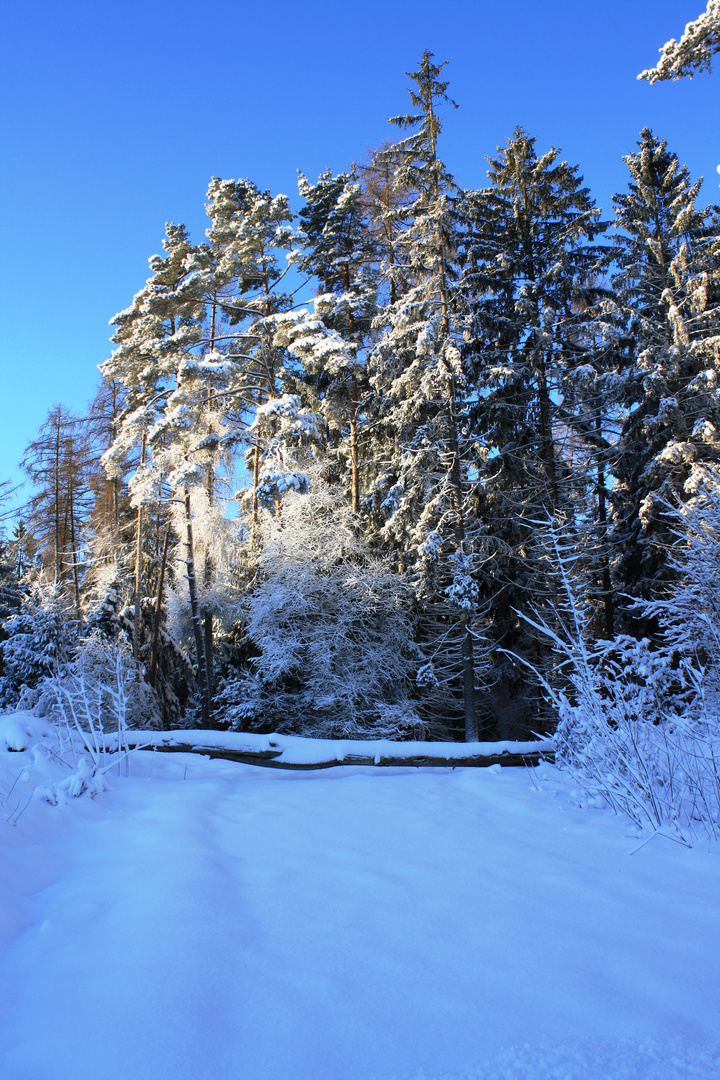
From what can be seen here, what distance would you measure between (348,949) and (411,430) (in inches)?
630

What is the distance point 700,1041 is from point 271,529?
14880 millimetres

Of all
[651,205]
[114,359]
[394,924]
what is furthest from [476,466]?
[394,924]

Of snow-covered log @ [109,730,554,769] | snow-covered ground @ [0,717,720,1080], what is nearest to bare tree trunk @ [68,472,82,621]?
snow-covered log @ [109,730,554,769]

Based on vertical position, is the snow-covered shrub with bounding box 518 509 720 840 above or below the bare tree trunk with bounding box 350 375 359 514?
below

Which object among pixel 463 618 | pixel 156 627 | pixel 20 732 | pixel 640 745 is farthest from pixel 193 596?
pixel 640 745

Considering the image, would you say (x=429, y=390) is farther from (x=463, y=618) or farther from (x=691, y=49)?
(x=691, y=49)

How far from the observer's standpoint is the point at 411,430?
17594 millimetres

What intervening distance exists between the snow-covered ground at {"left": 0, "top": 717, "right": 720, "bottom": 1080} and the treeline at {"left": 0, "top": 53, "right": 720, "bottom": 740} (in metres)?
10.1

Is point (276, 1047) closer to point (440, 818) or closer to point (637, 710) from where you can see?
point (440, 818)

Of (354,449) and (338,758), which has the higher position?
(354,449)

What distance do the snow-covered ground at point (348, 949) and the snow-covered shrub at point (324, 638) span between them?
387 inches

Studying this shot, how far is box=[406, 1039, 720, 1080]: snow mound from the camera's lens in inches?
68.1

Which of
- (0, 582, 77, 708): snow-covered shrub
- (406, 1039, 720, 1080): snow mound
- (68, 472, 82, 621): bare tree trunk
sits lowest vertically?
(406, 1039, 720, 1080): snow mound

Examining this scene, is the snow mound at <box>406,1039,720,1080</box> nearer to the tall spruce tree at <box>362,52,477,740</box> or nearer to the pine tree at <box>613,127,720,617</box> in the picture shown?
the tall spruce tree at <box>362,52,477,740</box>
